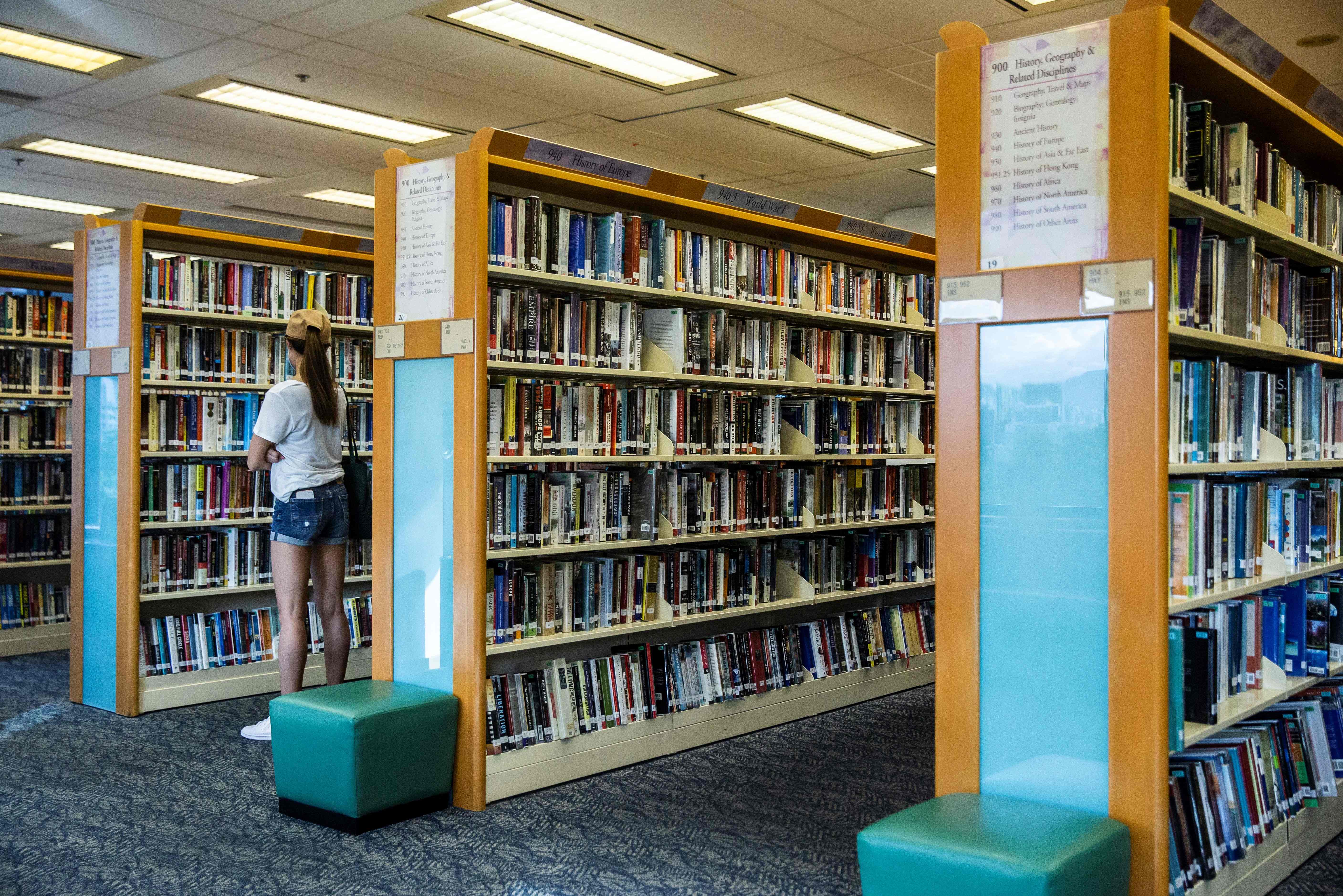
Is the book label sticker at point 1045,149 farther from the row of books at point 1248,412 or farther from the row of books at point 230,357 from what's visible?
the row of books at point 230,357

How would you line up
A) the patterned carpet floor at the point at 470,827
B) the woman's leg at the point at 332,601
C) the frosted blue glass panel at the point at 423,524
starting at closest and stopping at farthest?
the patterned carpet floor at the point at 470,827, the frosted blue glass panel at the point at 423,524, the woman's leg at the point at 332,601

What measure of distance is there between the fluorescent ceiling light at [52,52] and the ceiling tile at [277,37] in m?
0.91

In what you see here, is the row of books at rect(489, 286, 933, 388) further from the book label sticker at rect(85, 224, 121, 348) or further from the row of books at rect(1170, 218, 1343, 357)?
the book label sticker at rect(85, 224, 121, 348)

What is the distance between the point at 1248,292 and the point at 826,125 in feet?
14.4

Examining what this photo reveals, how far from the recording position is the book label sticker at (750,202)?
468 cm

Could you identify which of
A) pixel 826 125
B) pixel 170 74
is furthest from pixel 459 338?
pixel 826 125

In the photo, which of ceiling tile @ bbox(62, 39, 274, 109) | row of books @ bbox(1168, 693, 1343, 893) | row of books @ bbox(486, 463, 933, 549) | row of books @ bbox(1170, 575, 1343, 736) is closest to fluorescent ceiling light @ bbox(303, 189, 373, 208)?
ceiling tile @ bbox(62, 39, 274, 109)

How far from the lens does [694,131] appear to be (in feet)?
23.9

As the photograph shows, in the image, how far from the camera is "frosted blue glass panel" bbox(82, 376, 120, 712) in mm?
5156

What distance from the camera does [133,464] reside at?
5.05 meters

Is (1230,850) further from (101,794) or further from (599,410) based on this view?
(101,794)

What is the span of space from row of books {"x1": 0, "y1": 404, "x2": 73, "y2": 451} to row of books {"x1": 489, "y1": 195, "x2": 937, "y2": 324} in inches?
168

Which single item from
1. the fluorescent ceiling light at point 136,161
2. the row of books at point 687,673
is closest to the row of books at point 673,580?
the row of books at point 687,673

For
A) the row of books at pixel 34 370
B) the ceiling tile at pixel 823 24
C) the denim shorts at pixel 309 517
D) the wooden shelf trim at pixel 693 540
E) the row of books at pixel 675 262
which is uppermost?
the ceiling tile at pixel 823 24
